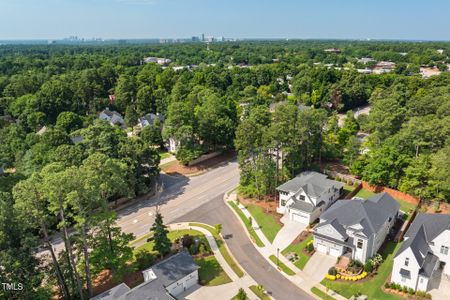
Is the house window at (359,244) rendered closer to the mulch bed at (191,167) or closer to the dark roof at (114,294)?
the dark roof at (114,294)

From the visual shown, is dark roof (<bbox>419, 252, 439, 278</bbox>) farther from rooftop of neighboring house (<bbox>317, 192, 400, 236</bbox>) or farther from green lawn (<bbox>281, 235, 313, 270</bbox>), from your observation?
green lawn (<bbox>281, 235, 313, 270</bbox>)

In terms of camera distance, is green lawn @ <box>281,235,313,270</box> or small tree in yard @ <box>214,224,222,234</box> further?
small tree in yard @ <box>214,224,222,234</box>

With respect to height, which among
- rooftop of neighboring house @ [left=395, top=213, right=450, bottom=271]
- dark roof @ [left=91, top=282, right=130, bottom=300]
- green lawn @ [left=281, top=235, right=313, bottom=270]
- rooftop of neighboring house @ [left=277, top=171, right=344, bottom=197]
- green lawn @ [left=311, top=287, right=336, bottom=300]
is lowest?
green lawn @ [left=311, top=287, right=336, bottom=300]

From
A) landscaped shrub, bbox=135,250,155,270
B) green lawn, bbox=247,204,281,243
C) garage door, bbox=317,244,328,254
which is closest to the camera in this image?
landscaped shrub, bbox=135,250,155,270

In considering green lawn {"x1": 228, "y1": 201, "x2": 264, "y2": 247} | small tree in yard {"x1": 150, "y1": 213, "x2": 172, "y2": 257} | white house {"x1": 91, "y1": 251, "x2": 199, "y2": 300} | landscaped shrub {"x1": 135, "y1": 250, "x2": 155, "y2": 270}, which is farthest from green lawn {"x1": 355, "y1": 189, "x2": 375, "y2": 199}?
landscaped shrub {"x1": 135, "y1": 250, "x2": 155, "y2": 270}

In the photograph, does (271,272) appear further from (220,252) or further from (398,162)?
(398,162)

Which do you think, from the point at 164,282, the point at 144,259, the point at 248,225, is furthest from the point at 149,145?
the point at 164,282

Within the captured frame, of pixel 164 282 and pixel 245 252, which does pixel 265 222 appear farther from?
pixel 164 282
